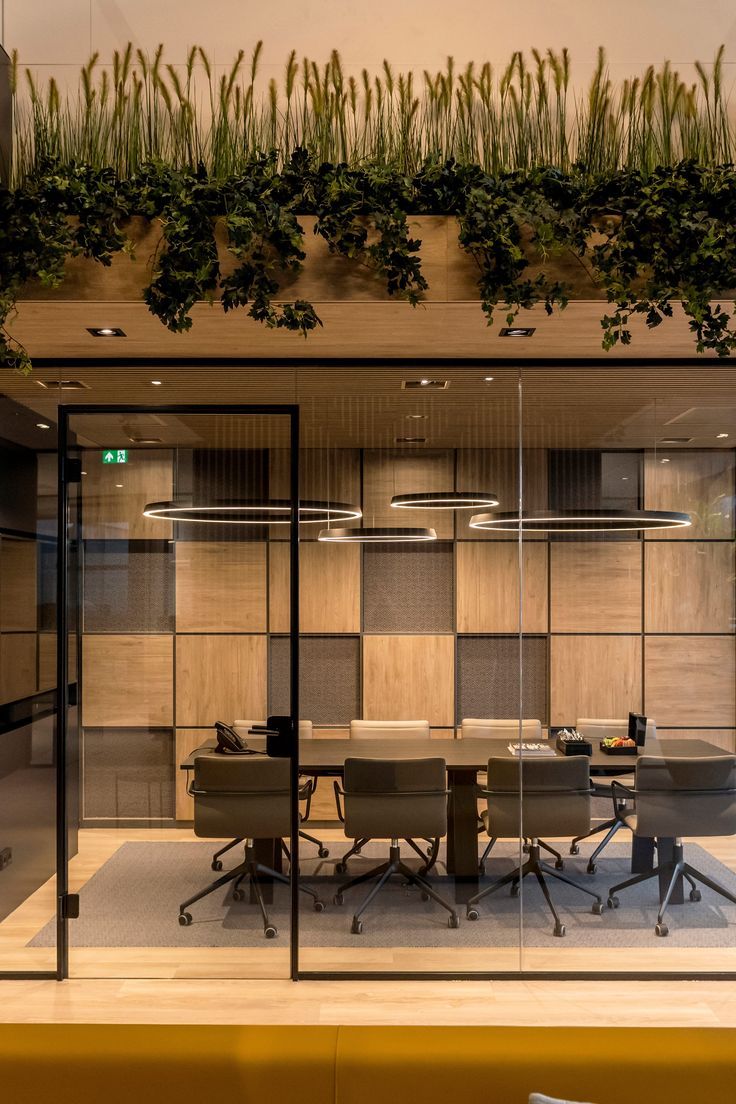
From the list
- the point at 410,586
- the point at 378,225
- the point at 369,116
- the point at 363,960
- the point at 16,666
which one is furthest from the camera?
the point at 16,666

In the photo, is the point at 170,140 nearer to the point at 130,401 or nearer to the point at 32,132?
the point at 32,132

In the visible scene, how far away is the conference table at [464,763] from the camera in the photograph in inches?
154

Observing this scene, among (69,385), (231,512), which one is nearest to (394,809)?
(231,512)

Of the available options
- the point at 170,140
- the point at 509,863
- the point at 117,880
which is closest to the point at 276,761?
the point at 117,880

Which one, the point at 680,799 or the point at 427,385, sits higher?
the point at 427,385

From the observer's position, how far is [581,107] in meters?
3.21

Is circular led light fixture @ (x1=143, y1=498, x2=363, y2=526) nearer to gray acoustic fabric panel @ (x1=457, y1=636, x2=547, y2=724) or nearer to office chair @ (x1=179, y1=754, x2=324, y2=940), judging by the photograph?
gray acoustic fabric panel @ (x1=457, y1=636, x2=547, y2=724)

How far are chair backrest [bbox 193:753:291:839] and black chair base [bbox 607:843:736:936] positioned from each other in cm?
153

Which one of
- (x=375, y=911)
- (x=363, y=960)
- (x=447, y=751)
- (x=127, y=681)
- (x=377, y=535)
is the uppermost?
(x=377, y=535)

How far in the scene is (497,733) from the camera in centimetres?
393

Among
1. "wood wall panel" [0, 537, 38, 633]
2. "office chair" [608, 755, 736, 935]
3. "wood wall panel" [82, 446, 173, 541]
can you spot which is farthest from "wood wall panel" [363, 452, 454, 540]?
"wood wall panel" [0, 537, 38, 633]

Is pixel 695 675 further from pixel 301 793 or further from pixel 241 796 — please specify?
pixel 241 796

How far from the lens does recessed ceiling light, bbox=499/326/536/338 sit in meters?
3.53

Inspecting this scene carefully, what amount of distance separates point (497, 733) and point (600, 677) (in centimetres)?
53
